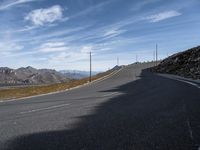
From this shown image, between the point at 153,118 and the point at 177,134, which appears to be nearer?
the point at 177,134

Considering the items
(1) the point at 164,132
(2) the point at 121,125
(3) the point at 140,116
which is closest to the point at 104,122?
(2) the point at 121,125

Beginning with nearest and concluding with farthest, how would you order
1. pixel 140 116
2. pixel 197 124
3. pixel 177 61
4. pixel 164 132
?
1. pixel 164 132
2. pixel 197 124
3. pixel 140 116
4. pixel 177 61

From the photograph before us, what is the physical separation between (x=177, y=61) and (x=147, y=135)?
85967 mm

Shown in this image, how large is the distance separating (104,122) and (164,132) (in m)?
2.42

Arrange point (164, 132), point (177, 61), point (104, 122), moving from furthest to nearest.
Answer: point (177, 61) < point (104, 122) < point (164, 132)

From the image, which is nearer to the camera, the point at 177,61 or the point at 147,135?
the point at 147,135

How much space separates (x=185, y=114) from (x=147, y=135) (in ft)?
12.8

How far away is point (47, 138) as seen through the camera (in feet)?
27.8

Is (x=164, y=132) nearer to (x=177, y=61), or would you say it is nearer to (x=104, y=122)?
(x=104, y=122)

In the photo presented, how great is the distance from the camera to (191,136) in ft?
27.1

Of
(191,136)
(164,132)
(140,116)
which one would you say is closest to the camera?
(191,136)

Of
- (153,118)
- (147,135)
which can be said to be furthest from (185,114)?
(147,135)

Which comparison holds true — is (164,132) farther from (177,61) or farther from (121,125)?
(177,61)

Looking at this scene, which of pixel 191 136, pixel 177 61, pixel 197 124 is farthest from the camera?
pixel 177 61
